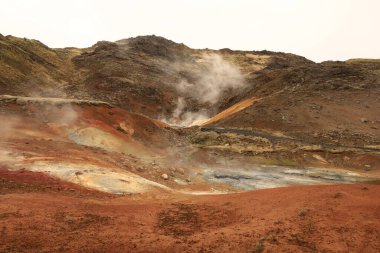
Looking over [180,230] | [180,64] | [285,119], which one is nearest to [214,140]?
[285,119]

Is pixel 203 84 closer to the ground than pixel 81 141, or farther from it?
farther from it

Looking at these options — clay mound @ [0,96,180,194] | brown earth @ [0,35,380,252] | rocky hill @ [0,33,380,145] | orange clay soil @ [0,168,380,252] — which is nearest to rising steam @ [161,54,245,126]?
rocky hill @ [0,33,380,145]

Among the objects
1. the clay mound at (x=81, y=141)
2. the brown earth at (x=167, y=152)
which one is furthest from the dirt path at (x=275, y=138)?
the clay mound at (x=81, y=141)

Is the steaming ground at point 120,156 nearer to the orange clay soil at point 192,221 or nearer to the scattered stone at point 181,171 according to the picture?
the scattered stone at point 181,171

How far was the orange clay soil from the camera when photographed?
971 centimetres

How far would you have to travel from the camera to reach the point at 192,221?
→ 1231 centimetres

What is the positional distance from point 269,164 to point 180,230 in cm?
1746

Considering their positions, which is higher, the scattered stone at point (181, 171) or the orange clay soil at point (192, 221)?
the orange clay soil at point (192, 221)

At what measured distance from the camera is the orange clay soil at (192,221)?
9.71 metres

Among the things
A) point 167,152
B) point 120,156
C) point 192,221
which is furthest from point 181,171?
point 192,221

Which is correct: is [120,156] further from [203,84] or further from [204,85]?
[203,84]

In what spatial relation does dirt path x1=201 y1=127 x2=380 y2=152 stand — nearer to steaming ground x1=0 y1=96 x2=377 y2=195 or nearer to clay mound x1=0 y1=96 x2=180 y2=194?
steaming ground x1=0 y1=96 x2=377 y2=195

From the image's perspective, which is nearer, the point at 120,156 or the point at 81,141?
the point at 120,156

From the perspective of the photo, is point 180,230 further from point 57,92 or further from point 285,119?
point 57,92
